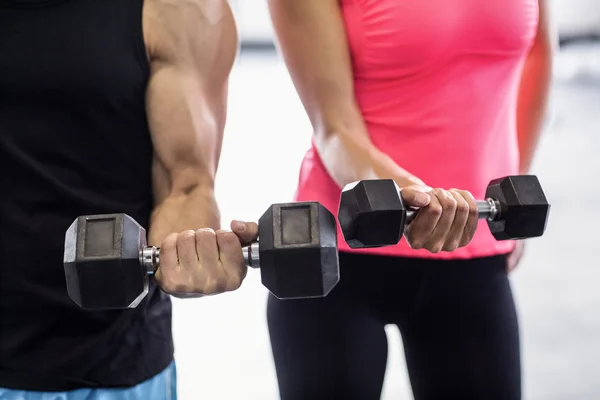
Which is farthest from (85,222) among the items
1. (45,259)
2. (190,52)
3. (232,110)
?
(232,110)

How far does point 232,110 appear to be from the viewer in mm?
5309

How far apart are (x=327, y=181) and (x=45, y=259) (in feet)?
1.35

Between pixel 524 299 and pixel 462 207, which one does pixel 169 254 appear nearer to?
pixel 462 207

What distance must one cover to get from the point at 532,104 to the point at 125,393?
2.58 feet

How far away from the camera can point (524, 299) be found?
2.41m

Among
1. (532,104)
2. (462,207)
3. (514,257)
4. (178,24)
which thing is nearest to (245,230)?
(462,207)

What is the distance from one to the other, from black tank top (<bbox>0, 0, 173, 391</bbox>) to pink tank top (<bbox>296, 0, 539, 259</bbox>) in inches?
12.2

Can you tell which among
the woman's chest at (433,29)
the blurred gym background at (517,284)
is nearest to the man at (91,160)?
the woman's chest at (433,29)

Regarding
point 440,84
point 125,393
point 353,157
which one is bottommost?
point 125,393

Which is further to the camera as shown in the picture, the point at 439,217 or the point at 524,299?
the point at 524,299

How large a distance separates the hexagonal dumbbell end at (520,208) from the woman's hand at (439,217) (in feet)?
0.14

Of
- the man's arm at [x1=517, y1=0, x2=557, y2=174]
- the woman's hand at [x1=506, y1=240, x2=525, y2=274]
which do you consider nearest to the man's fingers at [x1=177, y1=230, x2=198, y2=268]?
the woman's hand at [x1=506, y1=240, x2=525, y2=274]

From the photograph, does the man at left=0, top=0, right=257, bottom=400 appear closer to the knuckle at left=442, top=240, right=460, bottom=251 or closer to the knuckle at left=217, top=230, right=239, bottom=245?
the knuckle at left=217, top=230, right=239, bottom=245

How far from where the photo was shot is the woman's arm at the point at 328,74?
982 millimetres
